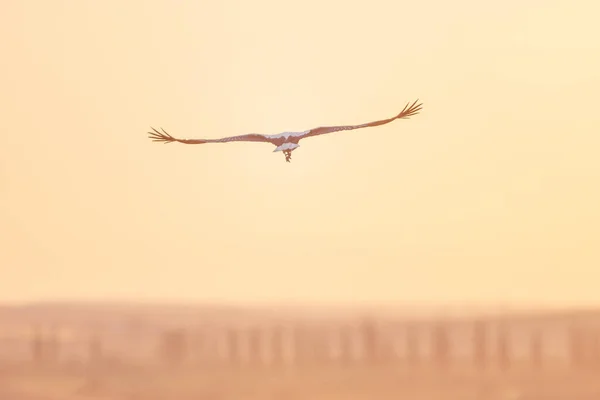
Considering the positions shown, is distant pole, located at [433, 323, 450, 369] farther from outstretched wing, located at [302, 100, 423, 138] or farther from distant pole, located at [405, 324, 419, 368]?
outstretched wing, located at [302, 100, 423, 138]

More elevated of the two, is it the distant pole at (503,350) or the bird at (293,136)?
the bird at (293,136)

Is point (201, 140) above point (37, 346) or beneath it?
above

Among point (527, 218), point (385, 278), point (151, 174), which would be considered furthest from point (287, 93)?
point (527, 218)

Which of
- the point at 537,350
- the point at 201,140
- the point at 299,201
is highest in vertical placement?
the point at 201,140

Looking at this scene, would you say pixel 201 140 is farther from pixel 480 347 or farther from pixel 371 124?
pixel 480 347

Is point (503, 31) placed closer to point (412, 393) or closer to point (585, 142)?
point (585, 142)

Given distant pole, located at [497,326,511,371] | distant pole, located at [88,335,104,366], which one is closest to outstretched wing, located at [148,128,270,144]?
distant pole, located at [88,335,104,366]

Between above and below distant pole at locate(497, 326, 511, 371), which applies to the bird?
above

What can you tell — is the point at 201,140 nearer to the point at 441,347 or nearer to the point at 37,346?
the point at 37,346

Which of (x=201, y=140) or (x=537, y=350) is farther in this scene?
(x=201, y=140)

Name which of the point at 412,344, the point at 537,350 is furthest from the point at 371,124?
the point at 537,350

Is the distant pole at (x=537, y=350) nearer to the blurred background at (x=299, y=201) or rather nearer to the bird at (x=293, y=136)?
the blurred background at (x=299, y=201)

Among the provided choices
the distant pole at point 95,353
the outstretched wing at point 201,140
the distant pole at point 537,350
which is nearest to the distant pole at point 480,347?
the distant pole at point 537,350
